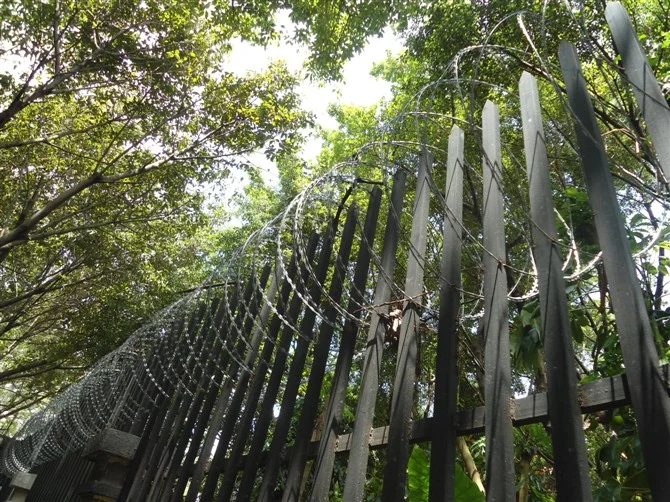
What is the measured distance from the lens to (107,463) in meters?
4.37

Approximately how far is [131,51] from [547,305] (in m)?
8.04

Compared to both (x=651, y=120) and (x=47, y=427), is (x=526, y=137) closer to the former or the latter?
(x=651, y=120)

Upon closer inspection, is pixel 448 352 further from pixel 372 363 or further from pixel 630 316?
pixel 630 316

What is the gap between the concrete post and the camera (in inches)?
167

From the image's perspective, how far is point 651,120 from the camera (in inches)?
59.3

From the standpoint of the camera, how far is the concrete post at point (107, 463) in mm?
4250

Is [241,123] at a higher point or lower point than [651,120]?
higher

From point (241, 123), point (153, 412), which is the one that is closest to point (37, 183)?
point (241, 123)

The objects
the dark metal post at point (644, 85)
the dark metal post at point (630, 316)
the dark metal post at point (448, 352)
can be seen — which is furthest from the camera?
the dark metal post at point (448, 352)

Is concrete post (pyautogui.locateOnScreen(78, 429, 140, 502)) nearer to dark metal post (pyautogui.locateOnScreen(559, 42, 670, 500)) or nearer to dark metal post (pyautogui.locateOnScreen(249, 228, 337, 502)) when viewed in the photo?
dark metal post (pyautogui.locateOnScreen(249, 228, 337, 502))

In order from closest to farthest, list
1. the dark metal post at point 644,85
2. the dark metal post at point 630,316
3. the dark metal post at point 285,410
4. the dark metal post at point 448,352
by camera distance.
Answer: the dark metal post at point 630,316 < the dark metal post at point 644,85 < the dark metal post at point 448,352 < the dark metal post at point 285,410

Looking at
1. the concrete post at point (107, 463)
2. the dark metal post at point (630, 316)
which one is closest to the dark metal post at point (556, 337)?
the dark metal post at point (630, 316)

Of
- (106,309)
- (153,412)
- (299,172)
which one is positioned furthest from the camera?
(299,172)

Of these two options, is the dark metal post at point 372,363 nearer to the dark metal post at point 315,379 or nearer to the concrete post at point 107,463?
the dark metal post at point 315,379
